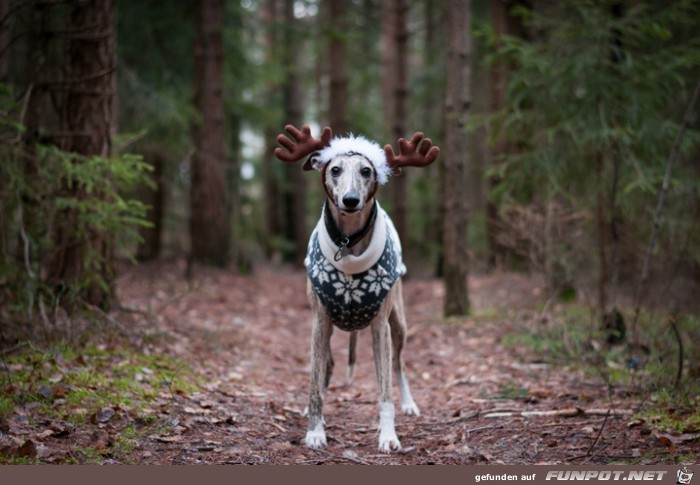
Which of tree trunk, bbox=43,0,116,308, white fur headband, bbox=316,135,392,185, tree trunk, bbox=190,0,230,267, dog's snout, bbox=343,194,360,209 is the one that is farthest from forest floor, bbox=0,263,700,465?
tree trunk, bbox=190,0,230,267

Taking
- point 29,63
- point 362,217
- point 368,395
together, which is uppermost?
point 29,63

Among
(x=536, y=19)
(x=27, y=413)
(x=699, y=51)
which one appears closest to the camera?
(x=27, y=413)

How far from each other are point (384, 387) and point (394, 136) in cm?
1198

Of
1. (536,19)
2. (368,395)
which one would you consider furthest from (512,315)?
(536,19)

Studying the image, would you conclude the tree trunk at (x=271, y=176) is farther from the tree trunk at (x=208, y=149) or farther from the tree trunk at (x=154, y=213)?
the tree trunk at (x=208, y=149)

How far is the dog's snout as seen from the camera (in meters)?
4.54

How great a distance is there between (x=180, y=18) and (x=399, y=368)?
1168 cm

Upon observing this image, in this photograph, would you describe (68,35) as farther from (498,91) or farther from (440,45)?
(440,45)

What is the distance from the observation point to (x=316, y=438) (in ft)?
16.0

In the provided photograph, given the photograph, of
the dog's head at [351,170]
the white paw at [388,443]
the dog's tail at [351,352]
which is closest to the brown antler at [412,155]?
the dog's head at [351,170]

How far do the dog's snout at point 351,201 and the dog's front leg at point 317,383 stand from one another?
1.11 metres

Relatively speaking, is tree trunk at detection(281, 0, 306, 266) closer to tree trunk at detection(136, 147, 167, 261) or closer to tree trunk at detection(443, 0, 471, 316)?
tree trunk at detection(136, 147, 167, 261)

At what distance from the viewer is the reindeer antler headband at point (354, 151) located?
16.1 feet

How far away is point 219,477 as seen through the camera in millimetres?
3930
